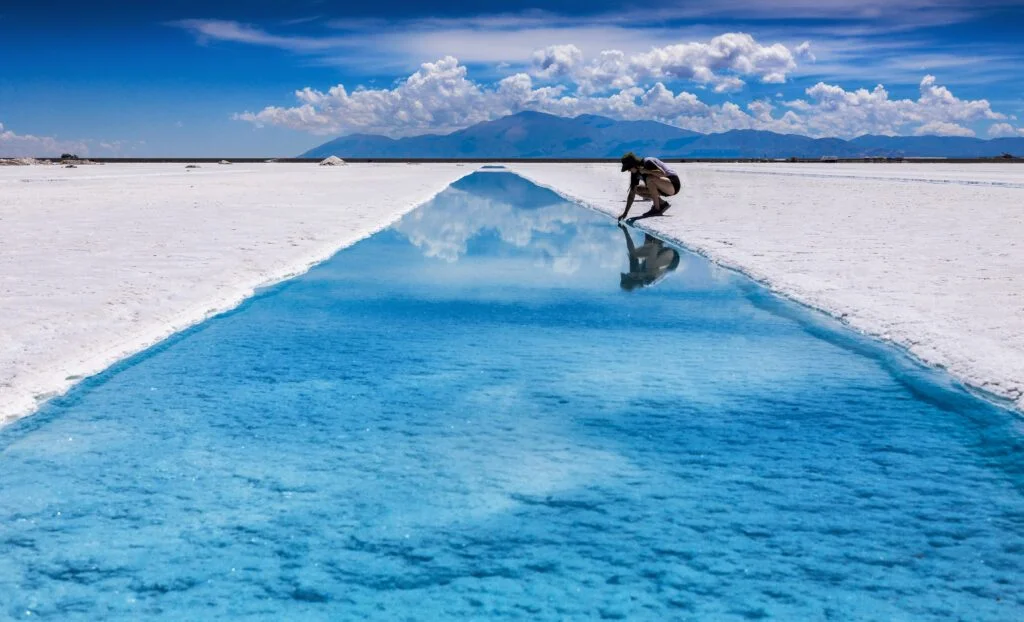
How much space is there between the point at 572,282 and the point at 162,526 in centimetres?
999

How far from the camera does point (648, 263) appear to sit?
1650 centimetres

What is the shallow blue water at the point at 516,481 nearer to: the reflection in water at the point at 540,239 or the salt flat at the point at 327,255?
the salt flat at the point at 327,255

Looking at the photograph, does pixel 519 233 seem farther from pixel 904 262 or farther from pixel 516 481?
pixel 516 481

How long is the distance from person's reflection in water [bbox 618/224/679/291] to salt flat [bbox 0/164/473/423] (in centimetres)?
582

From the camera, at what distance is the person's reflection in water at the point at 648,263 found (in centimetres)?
1429

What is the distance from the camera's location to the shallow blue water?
14.0ft

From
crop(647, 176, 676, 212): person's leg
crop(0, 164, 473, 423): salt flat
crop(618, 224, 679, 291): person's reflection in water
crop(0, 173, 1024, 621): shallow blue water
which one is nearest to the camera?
crop(0, 173, 1024, 621): shallow blue water

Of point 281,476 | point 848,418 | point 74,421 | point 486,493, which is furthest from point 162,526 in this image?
point 848,418

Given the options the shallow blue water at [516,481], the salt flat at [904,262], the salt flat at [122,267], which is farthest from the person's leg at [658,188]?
the shallow blue water at [516,481]

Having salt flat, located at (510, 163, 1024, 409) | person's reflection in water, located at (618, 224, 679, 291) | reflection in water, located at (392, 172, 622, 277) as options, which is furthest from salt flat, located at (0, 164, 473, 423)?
salt flat, located at (510, 163, 1024, 409)

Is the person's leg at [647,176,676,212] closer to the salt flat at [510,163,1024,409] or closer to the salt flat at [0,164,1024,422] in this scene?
the salt flat at [0,164,1024,422]

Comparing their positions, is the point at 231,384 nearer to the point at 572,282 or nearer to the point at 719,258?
the point at 572,282

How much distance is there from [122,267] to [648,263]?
9261mm

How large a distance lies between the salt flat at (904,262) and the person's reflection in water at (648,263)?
2.32 ft
